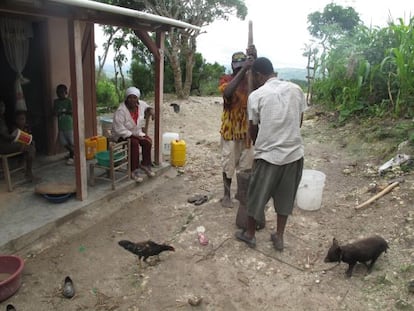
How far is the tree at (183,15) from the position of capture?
42.1ft

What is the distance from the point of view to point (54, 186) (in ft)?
14.8

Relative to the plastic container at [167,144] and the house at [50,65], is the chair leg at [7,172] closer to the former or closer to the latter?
the house at [50,65]

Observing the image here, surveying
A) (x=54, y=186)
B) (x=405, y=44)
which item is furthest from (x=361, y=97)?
(x=54, y=186)

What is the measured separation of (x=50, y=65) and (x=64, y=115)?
0.85 m

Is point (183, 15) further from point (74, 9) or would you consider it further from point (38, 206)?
point (38, 206)

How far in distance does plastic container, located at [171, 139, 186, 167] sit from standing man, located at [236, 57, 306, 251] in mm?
3017

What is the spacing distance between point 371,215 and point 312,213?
0.66 meters

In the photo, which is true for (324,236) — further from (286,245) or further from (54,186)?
(54,186)

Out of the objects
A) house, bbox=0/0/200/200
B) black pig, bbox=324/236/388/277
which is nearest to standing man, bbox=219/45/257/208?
house, bbox=0/0/200/200

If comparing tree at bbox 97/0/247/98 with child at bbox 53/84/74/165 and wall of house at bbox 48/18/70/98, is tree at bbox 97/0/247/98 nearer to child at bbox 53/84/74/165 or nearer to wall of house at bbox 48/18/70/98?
wall of house at bbox 48/18/70/98

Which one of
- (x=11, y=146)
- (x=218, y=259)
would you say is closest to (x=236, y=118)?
(x=218, y=259)

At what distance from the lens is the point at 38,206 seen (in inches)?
168

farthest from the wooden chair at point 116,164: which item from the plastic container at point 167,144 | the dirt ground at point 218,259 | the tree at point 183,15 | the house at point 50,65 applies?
the tree at point 183,15

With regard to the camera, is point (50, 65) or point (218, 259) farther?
point (50, 65)
